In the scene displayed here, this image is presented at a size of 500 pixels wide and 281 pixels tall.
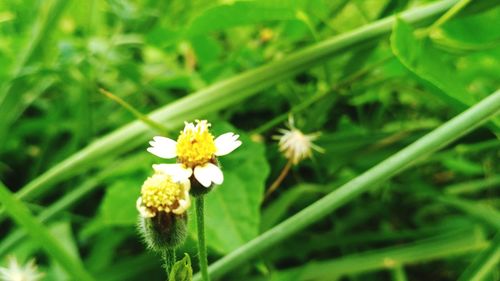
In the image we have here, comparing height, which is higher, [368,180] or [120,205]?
[120,205]

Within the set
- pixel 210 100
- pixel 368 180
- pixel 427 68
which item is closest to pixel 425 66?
pixel 427 68

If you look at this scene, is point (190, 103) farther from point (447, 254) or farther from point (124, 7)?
point (447, 254)

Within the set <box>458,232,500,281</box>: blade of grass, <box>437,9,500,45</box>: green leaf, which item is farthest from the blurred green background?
<box>458,232,500,281</box>: blade of grass

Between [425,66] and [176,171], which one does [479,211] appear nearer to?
[425,66]

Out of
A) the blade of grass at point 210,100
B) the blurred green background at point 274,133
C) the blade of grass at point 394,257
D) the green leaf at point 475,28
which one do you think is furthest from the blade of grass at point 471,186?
the blade of grass at point 210,100

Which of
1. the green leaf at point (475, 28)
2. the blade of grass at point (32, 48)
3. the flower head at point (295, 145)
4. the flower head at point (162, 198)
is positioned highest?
the blade of grass at point (32, 48)

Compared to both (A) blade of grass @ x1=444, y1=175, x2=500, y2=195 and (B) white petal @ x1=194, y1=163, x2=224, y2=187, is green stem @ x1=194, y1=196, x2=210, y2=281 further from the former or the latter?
(A) blade of grass @ x1=444, y1=175, x2=500, y2=195

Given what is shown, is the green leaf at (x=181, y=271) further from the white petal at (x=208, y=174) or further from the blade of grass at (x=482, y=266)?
the blade of grass at (x=482, y=266)
